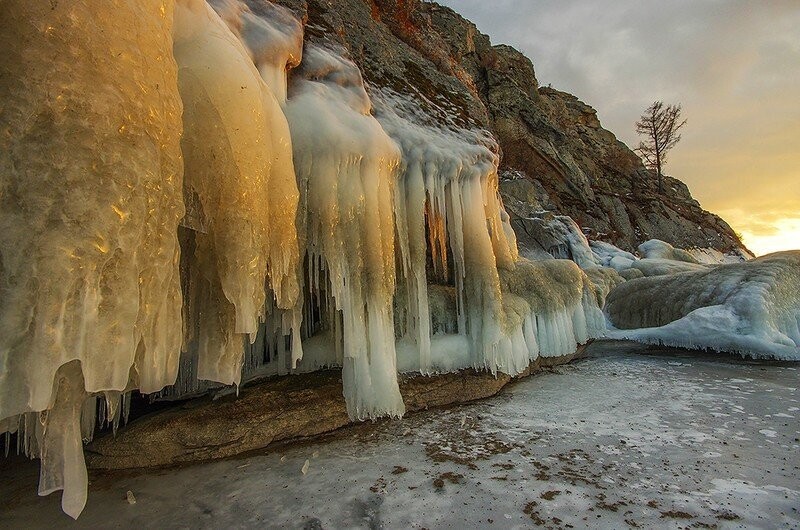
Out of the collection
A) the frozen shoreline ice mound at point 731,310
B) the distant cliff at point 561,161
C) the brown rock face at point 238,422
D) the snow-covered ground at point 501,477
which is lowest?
the snow-covered ground at point 501,477

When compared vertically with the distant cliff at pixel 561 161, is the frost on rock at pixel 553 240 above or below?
below

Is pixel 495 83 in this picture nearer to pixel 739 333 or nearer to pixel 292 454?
pixel 739 333

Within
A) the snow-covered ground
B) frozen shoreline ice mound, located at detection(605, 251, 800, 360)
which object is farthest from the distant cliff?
the snow-covered ground

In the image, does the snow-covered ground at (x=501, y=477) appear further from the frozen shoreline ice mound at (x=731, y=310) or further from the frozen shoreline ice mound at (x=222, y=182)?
the frozen shoreline ice mound at (x=731, y=310)

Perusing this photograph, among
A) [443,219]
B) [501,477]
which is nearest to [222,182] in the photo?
[501,477]

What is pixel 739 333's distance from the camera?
24.2 feet

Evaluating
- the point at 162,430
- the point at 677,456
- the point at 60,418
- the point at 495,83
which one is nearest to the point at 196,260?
the point at 60,418

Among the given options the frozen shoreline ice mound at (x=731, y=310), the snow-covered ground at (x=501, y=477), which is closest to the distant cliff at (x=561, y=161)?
the frozen shoreline ice mound at (x=731, y=310)

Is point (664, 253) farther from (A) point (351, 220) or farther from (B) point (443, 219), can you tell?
(A) point (351, 220)

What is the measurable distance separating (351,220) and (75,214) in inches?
104

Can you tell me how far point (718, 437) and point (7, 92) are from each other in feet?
18.1

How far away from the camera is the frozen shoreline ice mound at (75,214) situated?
1.70 m

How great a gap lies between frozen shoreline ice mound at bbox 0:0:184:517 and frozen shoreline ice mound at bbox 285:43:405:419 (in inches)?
76.0

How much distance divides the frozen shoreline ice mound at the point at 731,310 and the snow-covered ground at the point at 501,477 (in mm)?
2722
